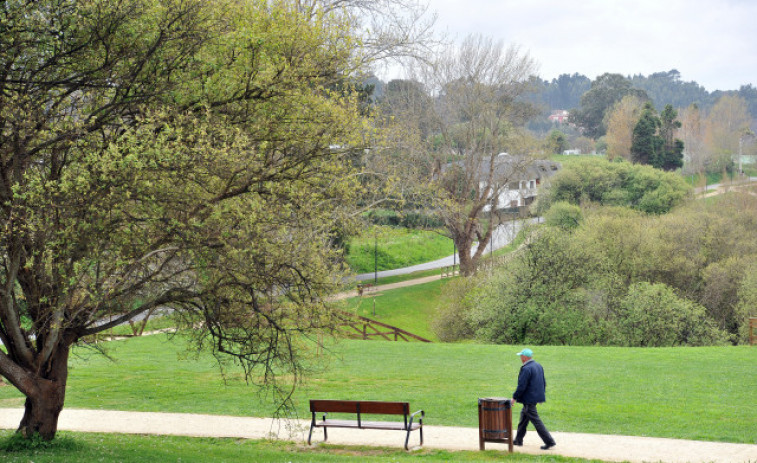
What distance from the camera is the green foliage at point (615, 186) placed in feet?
190

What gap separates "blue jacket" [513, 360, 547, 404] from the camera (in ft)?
42.6

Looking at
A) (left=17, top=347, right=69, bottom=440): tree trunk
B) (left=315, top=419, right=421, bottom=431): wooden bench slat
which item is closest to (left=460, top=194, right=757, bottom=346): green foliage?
(left=315, top=419, right=421, bottom=431): wooden bench slat

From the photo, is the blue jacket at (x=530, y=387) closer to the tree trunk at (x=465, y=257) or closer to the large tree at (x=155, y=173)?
the large tree at (x=155, y=173)

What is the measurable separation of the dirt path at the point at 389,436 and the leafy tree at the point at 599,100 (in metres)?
128

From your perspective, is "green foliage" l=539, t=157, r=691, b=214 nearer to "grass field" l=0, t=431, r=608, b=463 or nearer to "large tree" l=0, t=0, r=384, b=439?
"grass field" l=0, t=431, r=608, b=463

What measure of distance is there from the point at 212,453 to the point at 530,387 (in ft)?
18.4

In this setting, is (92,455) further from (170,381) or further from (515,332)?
(515,332)

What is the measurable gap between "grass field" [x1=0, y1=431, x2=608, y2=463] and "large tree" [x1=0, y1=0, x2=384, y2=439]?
0.91 metres

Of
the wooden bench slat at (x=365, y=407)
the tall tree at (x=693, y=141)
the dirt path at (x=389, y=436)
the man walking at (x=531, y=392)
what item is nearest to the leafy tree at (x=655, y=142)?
the tall tree at (x=693, y=141)

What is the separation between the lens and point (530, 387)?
13.0 m

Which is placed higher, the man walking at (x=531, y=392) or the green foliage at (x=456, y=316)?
the green foliage at (x=456, y=316)

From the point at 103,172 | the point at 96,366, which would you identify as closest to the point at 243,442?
the point at 103,172

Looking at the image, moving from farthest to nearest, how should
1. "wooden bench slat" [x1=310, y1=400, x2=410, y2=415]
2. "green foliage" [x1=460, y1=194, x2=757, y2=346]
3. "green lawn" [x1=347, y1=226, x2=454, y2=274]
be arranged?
"green lawn" [x1=347, y1=226, x2=454, y2=274] < "green foliage" [x1=460, y1=194, x2=757, y2=346] < "wooden bench slat" [x1=310, y1=400, x2=410, y2=415]

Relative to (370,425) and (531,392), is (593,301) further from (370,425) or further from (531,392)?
(370,425)
